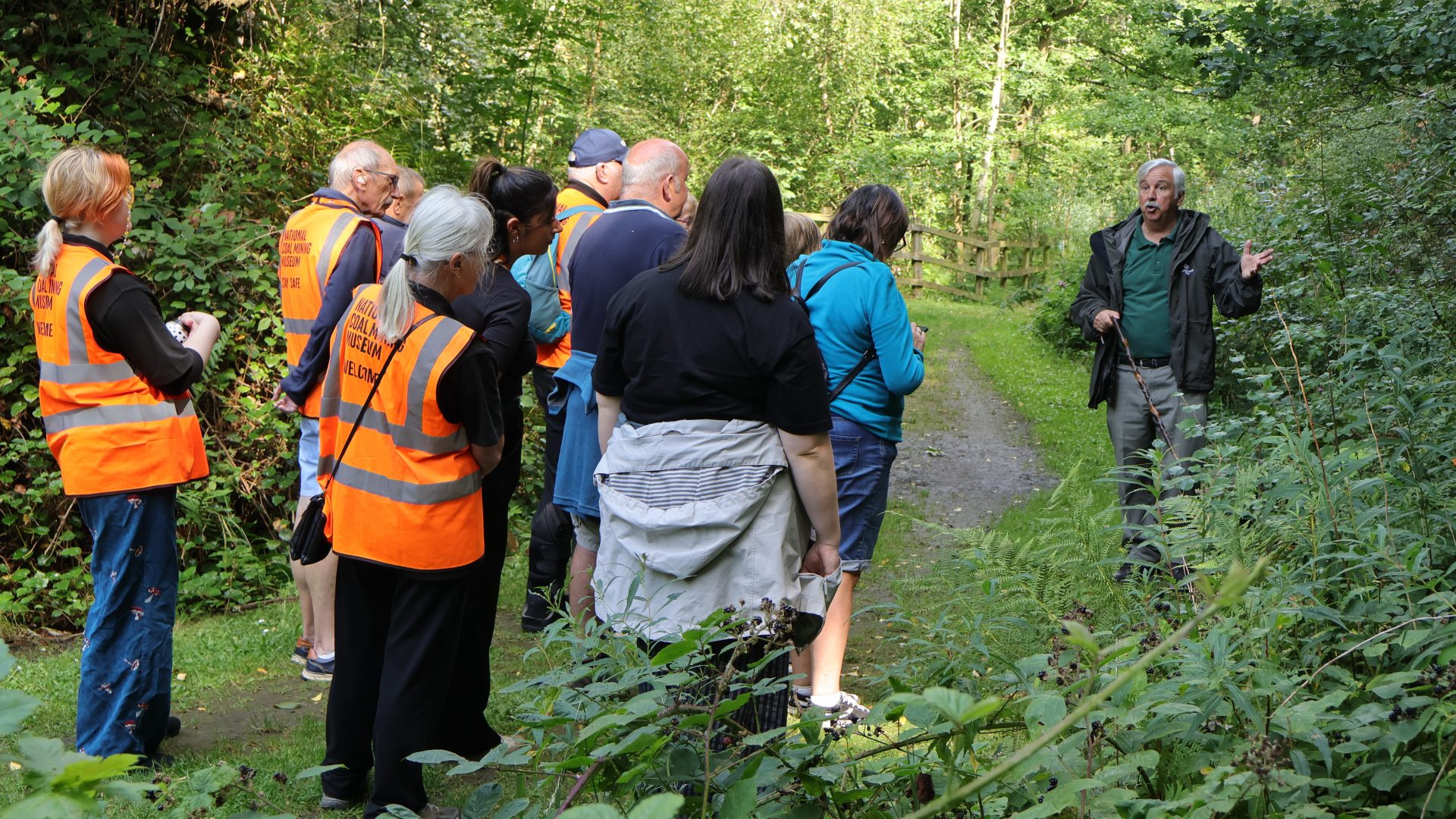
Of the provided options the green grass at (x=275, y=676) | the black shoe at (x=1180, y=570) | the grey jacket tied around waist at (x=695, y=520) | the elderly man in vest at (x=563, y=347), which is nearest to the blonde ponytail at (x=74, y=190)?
the green grass at (x=275, y=676)

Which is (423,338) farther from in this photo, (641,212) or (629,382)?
(641,212)

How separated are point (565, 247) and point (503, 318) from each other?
106 cm

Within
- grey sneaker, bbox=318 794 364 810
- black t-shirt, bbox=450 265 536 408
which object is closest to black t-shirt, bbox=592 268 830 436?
black t-shirt, bbox=450 265 536 408

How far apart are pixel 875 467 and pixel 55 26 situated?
562 centimetres

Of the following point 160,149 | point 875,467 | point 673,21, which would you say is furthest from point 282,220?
point 673,21

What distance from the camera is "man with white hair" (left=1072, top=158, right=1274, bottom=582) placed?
6.02 metres

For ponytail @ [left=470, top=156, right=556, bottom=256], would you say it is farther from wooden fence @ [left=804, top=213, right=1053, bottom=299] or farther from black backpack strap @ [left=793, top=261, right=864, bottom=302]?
wooden fence @ [left=804, top=213, right=1053, bottom=299]

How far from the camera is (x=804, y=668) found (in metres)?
4.95

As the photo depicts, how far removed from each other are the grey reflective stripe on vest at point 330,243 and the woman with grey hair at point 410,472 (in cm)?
140

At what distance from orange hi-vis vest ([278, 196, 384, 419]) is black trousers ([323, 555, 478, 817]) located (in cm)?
140

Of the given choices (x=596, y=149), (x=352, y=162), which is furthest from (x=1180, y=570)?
(x=352, y=162)

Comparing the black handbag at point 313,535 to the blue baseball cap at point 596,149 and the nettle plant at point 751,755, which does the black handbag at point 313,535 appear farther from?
the blue baseball cap at point 596,149

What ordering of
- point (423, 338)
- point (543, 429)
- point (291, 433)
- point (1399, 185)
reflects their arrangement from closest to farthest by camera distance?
point (423, 338)
point (291, 433)
point (1399, 185)
point (543, 429)

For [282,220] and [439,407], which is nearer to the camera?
[439,407]
